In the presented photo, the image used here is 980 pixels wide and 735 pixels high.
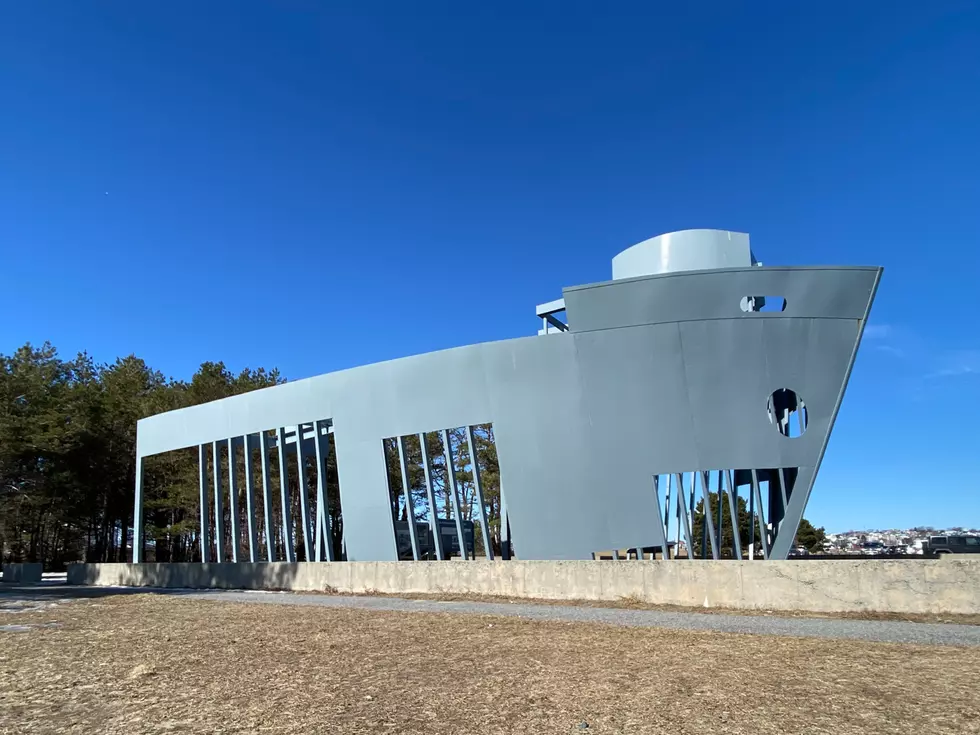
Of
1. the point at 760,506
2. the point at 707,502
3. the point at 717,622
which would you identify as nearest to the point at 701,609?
the point at 717,622

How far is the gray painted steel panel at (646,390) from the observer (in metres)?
18.7

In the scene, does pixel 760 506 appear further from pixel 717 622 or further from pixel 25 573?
pixel 25 573

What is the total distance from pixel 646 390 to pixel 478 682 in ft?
43.0

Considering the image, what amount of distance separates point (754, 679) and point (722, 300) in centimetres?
1315

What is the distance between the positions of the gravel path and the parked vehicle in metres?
16.4

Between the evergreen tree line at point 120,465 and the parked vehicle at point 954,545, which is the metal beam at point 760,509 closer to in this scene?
the parked vehicle at point 954,545

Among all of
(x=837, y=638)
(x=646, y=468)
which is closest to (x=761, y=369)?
(x=646, y=468)

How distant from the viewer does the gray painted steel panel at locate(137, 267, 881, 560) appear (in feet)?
61.2

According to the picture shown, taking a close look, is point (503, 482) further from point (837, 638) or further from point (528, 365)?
point (837, 638)

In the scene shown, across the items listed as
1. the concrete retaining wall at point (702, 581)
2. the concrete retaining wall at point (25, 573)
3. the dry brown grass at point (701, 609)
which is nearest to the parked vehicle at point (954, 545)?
the concrete retaining wall at point (702, 581)

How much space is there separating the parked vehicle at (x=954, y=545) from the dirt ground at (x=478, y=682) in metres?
20.3

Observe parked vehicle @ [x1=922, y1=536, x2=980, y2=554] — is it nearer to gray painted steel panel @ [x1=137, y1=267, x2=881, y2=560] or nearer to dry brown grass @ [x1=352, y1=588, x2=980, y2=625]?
gray painted steel panel @ [x1=137, y1=267, x2=881, y2=560]

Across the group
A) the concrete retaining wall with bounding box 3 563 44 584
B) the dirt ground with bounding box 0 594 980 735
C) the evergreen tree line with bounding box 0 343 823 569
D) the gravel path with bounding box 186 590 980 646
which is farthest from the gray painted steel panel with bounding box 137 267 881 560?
the concrete retaining wall with bounding box 3 563 44 584

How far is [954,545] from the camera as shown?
26.9 meters
